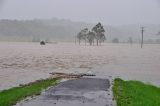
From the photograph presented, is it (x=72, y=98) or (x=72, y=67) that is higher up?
(x=72, y=98)

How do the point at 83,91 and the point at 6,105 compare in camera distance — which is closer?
the point at 6,105

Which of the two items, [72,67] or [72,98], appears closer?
[72,98]

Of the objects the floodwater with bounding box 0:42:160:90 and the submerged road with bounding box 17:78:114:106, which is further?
the floodwater with bounding box 0:42:160:90

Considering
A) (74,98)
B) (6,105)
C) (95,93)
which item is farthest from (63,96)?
(6,105)

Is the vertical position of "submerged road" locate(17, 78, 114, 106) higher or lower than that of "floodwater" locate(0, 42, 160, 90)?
higher

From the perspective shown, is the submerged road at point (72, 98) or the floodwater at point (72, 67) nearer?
the submerged road at point (72, 98)

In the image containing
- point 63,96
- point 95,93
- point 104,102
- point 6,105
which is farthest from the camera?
point 95,93

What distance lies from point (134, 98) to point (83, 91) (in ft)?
9.46

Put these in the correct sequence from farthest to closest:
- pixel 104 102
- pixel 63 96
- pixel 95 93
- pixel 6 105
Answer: pixel 95 93, pixel 63 96, pixel 104 102, pixel 6 105

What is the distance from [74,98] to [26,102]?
7.04ft

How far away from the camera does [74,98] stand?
15727mm

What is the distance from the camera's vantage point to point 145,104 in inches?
579

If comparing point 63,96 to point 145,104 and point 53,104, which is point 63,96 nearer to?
point 53,104

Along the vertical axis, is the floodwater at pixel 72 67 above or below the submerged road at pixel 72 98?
below
